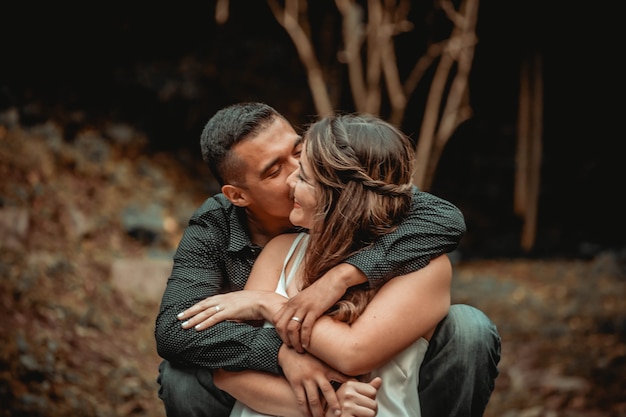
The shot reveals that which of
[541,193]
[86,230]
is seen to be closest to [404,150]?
[86,230]

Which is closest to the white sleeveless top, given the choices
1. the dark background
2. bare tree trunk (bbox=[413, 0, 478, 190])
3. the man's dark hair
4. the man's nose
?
the man's nose

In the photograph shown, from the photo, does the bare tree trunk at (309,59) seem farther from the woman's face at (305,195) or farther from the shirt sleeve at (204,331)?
the woman's face at (305,195)

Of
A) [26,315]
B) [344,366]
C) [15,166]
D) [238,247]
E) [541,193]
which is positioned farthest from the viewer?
[541,193]

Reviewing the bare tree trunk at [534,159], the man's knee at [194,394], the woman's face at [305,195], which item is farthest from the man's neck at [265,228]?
the bare tree trunk at [534,159]

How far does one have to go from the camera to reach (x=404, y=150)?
211 cm

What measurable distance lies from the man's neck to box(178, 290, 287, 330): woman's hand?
43 centimetres

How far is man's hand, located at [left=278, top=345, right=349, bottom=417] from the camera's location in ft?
6.51

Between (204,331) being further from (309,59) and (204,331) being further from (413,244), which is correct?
(309,59)

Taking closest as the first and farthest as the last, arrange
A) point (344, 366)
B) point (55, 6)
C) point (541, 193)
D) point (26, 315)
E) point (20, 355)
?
1. point (344, 366)
2. point (20, 355)
3. point (26, 315)
4. point (55, 6)
5. point (541, 193)

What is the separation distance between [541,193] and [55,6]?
15.7ft

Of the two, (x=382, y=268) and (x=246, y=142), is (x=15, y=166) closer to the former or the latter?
(x=246, y=142)

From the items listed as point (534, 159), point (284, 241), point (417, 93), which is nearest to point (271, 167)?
point (284, 241)

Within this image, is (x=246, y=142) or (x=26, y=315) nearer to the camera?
(x=246, y=142)

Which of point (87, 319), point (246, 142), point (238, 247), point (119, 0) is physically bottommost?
point (87, 319)
